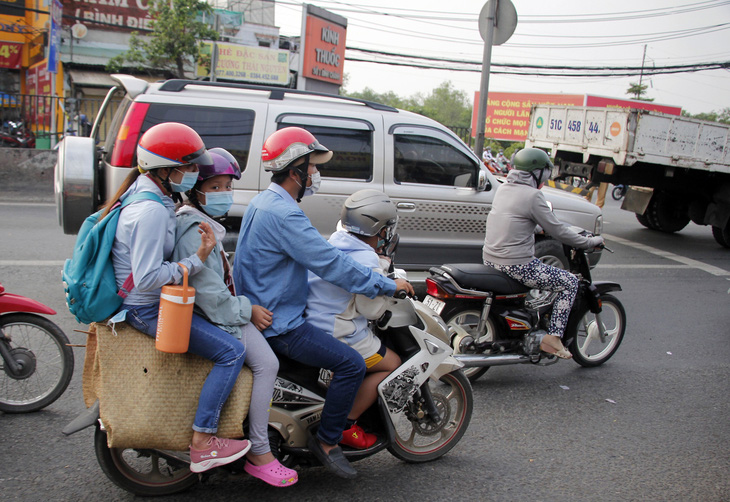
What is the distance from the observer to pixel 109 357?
264 centimetres

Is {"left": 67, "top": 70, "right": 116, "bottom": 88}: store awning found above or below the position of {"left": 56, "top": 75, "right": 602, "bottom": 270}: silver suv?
above

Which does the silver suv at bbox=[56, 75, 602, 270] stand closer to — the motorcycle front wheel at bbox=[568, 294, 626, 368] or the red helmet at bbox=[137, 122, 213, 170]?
the motorcycle front wheel at bbox=[568, 294, 626, 368]

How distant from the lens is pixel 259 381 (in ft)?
9.12

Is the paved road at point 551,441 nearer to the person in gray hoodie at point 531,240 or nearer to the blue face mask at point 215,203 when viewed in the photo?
the person in gray hoodie at point 531,240

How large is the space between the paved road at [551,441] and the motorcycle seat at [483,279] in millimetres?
775

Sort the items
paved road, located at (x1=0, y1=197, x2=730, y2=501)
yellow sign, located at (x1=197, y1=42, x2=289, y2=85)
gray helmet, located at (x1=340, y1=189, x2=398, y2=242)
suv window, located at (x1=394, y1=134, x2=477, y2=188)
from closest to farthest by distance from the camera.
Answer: gray helmet, located at (x1=340, y1=189, x2=398, y2=242), paved road, located at (x1=0, y1=197, x2=730, y2=501), suv window, located at (x1=394, y1=134, x2=477, y2=188), yellow sign, located at (x1=197, y1=42, x2=289, y2=85)

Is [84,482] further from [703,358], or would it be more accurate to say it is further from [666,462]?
[703,358]

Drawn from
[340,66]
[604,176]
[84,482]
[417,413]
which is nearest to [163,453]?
[84,482]

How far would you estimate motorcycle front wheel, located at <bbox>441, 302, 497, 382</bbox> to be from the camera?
4.64 m

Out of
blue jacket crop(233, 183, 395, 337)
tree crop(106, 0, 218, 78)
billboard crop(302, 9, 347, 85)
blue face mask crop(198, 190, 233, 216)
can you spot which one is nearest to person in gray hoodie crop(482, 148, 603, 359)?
blue jacket crop(233, 183, 395, 337)

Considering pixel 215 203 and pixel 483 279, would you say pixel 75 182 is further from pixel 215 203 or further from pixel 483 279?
pixel 483 279

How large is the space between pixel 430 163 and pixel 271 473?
4426 millimetres

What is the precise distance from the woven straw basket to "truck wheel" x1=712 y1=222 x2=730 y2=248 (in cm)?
1185

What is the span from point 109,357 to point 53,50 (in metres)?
16.4
